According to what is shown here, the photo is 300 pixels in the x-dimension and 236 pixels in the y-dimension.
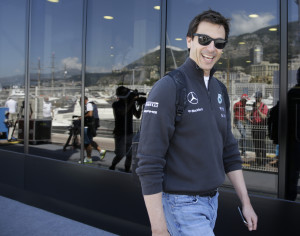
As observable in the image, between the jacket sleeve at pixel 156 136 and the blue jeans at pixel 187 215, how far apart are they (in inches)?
6.6

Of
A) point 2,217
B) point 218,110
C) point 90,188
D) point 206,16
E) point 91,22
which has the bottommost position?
point 2,217

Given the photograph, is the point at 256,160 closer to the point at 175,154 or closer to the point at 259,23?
the point at 259,23

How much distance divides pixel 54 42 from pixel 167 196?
5492mm

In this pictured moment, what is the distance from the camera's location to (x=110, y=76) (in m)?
5.89

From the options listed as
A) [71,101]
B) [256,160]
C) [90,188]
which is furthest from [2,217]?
[256,160]

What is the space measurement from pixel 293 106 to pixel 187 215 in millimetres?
2543

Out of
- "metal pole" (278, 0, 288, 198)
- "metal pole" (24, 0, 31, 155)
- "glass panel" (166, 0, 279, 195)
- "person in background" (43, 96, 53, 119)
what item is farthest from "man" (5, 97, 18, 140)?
"metal pole" (278, 0, 288, 198)

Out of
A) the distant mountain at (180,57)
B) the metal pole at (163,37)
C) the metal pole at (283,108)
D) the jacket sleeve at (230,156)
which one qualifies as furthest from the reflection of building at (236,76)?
the jacket sleeve at (230,156)

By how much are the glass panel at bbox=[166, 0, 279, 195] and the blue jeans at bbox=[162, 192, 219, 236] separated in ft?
7.88

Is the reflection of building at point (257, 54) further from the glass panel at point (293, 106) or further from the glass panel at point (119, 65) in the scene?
the glass panel at point (119, 65)

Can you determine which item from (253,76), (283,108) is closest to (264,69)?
(253,76)

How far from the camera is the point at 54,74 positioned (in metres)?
6.79

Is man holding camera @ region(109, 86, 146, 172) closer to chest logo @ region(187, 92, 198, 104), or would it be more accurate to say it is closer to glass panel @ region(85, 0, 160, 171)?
glass panel @ region(85, 0, 160, 171)

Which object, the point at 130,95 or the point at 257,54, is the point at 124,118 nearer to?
the point at 130,95
